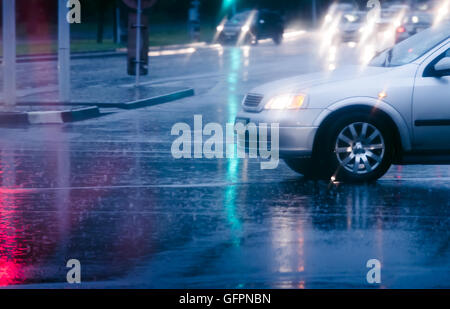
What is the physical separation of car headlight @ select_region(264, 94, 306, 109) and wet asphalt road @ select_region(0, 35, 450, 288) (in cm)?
78

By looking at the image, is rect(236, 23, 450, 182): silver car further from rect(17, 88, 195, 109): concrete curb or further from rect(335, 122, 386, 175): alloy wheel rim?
rect(17, 88, 195, 109): concrete curb

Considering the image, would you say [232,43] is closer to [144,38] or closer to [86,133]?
[144,38]

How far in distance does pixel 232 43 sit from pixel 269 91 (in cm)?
4189

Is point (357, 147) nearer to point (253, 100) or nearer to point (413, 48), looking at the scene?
point (253, 100)

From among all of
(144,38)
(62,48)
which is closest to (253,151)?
(62,48)

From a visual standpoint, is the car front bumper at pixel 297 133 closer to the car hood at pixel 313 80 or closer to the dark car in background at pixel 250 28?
the car hood at pixel 313 80

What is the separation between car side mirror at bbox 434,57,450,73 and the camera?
10453 mm

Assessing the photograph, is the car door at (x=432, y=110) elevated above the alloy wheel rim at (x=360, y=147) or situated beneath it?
elevated above

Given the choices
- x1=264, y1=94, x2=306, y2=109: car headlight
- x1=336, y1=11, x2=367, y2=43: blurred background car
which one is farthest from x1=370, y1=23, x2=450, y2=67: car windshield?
x1=336, y1=11, x2=367, y2=43: blurred background car

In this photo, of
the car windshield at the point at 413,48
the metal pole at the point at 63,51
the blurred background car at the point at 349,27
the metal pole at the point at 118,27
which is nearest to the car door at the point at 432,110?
the car windshield at the point at 413,48

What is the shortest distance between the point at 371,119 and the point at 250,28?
41.9 m

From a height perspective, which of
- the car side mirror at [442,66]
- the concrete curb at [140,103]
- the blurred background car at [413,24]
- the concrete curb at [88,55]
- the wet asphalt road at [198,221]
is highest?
the blurred background car at [413,24]

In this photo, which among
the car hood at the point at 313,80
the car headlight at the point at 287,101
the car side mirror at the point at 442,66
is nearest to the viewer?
the car side mirror at the point at 442,66

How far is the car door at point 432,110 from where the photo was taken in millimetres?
10484
